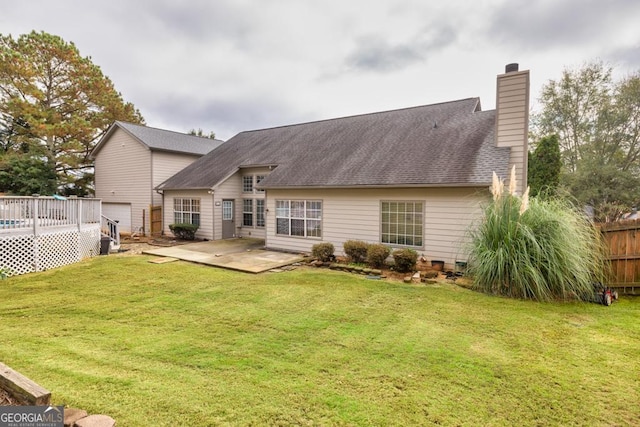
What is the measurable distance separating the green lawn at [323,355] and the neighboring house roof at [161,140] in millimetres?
12147

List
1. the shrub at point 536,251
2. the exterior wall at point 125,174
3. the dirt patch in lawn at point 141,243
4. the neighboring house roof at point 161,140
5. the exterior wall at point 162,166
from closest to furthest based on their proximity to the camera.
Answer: the shrub at point 536,251 < the dirt patch in lawn at point 141,243 < the exterior wall at point 162,166 < the exterior wall at point 125,174 < the neighboring house roof at point 161,140

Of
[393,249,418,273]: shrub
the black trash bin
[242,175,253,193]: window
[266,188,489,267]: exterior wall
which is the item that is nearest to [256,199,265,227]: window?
[242,175,253,193]: window

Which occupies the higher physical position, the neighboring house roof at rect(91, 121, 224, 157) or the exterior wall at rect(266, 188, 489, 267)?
the neighboring house roof at rect(91, 121, 224, 157)

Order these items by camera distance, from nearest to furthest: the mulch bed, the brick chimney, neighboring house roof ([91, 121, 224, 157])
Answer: the mulch bed < the brick chimney < neighboring house roof ([91, 121, 224, 157])

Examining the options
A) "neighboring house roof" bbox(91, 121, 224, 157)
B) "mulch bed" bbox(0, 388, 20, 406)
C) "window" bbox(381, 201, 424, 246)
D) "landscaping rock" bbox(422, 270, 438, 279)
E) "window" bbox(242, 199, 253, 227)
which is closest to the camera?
"mulch bed" bbox(0, 388, 20, 406)

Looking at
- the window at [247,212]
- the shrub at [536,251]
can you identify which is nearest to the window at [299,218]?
the window at [247,212]

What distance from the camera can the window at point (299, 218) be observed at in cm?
1091

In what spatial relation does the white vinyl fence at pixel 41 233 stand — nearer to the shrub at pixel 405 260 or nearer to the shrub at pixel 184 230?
the shrub at pixel 184 230

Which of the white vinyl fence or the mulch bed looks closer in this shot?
the mulch bed

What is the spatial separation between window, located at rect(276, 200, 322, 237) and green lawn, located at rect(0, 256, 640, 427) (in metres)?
4.57

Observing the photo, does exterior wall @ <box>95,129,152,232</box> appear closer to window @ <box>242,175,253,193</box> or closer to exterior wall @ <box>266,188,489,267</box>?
window @ <box>242,175,253,193</box>

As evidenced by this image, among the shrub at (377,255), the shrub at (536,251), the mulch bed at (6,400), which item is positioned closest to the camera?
the mulch bed at (6,400)

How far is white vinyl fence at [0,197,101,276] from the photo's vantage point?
7914 mm

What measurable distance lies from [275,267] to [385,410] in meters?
6.52
